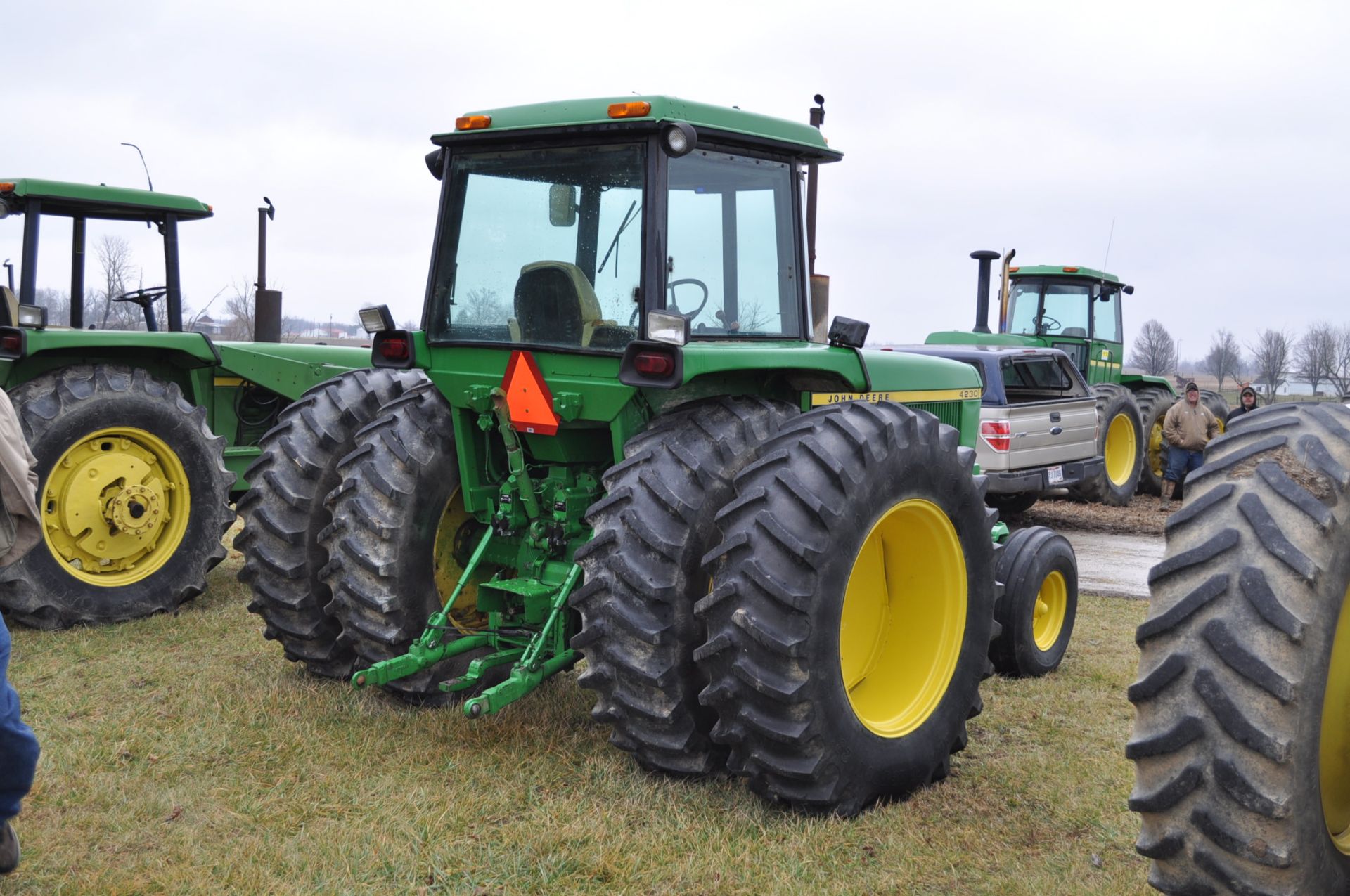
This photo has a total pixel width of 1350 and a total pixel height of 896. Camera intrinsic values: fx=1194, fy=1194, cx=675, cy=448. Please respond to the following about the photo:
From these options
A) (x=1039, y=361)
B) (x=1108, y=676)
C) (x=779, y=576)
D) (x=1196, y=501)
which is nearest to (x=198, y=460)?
(x=779, y=576)

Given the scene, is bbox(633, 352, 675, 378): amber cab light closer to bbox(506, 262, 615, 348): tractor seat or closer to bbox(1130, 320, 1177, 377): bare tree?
bbox(506, 262, 615, 348): tractor seat

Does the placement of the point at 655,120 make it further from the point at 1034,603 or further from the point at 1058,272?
the point at 1058,272

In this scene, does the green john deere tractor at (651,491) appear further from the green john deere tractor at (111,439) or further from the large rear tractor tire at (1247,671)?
the green john deere tractor at (111,439)

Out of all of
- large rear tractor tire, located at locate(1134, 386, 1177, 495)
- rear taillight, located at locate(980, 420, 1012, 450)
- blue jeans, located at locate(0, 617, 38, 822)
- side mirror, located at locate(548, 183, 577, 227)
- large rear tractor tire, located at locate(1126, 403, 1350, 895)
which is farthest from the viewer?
large rear tractor tire, located at locate(1134, 386, 1177, 495)

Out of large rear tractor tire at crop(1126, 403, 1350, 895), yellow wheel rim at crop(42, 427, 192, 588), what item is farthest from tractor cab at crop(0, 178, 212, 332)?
large rear tractor tire at crop(1126, 403, 1350, 895)

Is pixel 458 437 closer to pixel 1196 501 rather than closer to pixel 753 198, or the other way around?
pixel 753 198

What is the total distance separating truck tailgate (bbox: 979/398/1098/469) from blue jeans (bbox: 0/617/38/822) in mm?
8407

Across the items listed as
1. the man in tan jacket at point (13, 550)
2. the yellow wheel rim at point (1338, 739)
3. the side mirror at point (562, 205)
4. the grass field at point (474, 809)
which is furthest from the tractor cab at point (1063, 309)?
the man in tan jacket at point (13, 550)

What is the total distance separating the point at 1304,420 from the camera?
8.90ft

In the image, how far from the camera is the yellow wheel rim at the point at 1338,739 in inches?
108

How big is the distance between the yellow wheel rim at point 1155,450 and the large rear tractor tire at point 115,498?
11.8m

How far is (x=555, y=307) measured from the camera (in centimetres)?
456

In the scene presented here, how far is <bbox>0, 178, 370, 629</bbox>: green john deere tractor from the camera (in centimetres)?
662

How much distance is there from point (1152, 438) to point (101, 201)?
12.6 m
